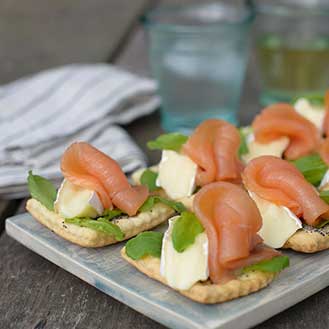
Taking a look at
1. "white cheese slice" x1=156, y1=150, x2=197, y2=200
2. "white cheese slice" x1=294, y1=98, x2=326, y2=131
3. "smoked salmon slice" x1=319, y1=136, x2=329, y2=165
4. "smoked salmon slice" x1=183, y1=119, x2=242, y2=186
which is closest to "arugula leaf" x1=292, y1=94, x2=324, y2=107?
"white cheese slice" x1=294, y1=98, x2=326, y2=131

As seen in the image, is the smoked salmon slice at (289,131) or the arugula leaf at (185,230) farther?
the smoked salmon slice at (289,131)

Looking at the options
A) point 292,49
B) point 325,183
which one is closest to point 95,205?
point 325,183

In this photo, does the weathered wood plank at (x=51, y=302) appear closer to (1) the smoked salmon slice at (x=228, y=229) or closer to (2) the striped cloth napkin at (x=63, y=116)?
(1) the smoked salmon slice at (x=228, y=229)

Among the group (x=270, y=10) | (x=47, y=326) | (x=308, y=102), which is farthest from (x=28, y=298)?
(x=270, y=10)

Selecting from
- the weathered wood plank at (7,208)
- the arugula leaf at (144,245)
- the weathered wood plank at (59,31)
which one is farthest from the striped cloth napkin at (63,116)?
the arugula leaf at (144,245)

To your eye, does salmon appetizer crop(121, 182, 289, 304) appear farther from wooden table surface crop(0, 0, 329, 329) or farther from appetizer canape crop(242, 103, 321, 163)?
appetizer canape crop(242, 103, 321, 163)

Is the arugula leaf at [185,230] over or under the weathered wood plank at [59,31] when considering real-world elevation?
over

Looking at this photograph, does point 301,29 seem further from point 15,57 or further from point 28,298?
point 28,298
